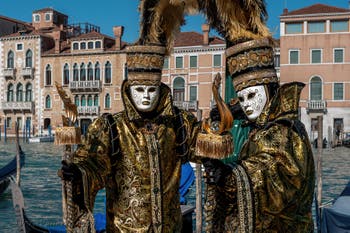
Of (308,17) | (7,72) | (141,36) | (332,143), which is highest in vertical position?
(308,17)

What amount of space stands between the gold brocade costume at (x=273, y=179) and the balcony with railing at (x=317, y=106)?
20516mm

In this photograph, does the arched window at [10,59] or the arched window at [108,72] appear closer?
the arched window at [108,72]

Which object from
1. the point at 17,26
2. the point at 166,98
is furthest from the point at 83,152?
the point at 17,26

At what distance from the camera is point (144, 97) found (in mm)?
2100

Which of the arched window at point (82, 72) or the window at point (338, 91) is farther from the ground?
the arched window at point (82, 72)

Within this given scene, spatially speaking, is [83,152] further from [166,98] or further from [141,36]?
[141,36]

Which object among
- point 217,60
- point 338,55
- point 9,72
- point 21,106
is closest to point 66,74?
point 21,106

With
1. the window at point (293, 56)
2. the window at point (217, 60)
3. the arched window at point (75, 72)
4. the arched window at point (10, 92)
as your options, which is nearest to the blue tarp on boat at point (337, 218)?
the window at point (293, 56)

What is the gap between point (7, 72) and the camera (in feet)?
89.0

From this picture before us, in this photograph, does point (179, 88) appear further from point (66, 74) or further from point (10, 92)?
point (10, 92)

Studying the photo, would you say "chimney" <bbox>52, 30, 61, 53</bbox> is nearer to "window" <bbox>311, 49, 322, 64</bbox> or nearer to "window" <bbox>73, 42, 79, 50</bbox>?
"window" <bbox>73, 42, 79, 50</bbox>

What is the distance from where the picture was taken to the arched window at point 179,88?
24.1m

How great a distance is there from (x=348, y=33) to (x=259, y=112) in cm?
2118

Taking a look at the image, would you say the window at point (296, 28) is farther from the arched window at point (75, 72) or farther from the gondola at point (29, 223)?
the gondola at point (29, 223)
